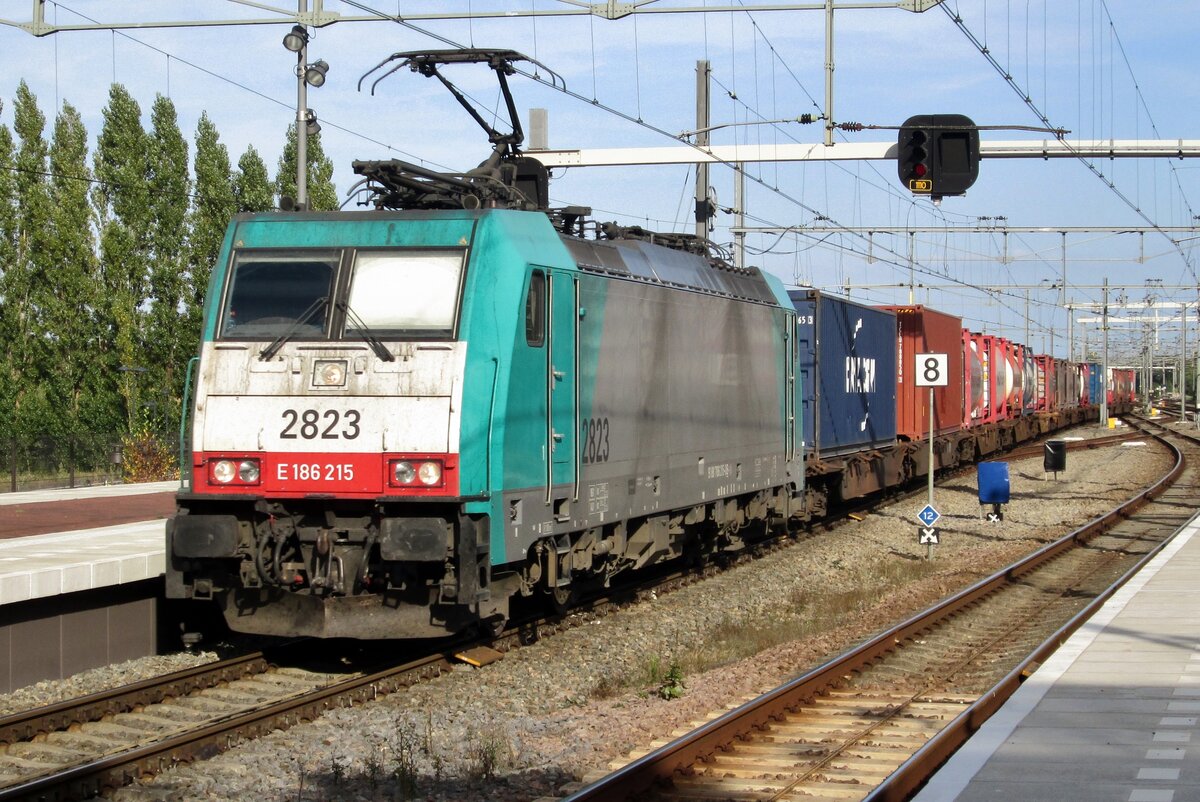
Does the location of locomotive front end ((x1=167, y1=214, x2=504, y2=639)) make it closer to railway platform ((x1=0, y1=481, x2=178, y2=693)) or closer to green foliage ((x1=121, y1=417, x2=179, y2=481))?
railway platform ((x1=0, y1=481, x2=178, y2=693))

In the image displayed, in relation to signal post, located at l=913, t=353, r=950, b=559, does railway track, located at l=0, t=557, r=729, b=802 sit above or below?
below

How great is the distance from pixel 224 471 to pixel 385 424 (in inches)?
51.3

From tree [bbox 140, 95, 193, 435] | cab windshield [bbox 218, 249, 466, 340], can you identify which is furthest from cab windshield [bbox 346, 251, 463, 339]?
tree [bbox 140, 95, 193, 435]

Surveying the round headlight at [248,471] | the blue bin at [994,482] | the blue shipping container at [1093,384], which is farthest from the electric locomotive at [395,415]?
the blue shipping container at [1093,384]

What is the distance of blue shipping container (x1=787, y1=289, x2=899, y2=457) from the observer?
2161 cm

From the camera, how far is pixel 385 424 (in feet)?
33.3

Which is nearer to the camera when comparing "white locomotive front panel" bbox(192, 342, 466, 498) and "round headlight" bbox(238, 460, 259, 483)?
"white locomotive front panel" bbox(192, 342, 466, 498)

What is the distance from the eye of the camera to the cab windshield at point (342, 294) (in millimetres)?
10438

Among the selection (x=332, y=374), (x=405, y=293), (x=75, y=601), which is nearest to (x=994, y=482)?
(x=405, y=293)

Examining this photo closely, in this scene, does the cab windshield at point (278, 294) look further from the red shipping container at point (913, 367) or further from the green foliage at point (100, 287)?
the green foliage at point (100, 287)

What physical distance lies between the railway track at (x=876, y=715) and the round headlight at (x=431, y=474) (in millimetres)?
2547

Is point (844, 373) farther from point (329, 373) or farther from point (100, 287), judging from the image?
point (100, 287)

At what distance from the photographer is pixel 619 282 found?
12.6m

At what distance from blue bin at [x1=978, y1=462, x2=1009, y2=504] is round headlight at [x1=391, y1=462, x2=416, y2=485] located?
16.4 metres
